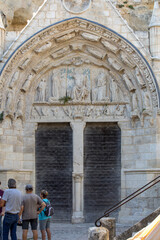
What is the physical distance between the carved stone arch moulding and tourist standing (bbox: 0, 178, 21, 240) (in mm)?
4980

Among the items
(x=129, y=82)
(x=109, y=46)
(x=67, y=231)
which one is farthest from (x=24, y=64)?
(x=67, y=231)

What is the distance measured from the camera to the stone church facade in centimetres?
1389

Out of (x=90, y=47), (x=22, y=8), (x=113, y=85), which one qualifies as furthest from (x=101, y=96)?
(x=22, y=8)

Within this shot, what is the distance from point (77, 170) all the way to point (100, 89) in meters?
2.37

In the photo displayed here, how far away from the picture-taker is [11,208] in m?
9.03

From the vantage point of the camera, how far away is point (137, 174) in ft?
45.2

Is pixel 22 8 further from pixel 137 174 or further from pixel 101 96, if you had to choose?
pixel 137 174

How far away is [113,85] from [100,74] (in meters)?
0.50

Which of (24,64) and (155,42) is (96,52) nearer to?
(155,42)

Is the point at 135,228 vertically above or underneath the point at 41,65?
underneath

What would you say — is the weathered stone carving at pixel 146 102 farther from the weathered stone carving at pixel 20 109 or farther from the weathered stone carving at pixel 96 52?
the weathered stone carving at pixel 20 109

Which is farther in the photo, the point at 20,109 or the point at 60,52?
the point at 60,52

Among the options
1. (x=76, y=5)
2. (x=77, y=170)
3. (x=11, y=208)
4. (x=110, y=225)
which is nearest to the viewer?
(x=11, y=208)

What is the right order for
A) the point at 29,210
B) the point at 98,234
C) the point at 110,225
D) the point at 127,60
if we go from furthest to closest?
the point at 127,60, the point at 110,225, the point at 29,210, the point at 98,234
